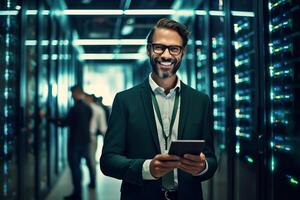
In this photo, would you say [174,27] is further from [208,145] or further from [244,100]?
[244,100]

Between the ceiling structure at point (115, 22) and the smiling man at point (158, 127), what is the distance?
17.2 ft

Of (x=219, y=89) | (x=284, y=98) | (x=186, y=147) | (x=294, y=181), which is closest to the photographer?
(x=186, y=147)

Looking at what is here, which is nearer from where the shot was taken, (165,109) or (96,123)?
(165,109)

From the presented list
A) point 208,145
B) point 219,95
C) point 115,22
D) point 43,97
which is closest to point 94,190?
point 43,97

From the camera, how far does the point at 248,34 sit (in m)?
4.52

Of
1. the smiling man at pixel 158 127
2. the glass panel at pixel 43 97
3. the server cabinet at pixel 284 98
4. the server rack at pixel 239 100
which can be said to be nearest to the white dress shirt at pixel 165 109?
the smiling man at pixel 158 127

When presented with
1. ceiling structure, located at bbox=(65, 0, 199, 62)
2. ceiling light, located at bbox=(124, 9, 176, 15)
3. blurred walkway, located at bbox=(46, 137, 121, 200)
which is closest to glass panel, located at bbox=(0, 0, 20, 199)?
blurred walkway, located at bbox=(46, 137, 121, 200)

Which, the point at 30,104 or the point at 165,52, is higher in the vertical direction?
the point at 165,52

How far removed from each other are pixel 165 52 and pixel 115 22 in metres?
8.38

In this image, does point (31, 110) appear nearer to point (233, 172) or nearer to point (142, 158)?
point (233, 172)

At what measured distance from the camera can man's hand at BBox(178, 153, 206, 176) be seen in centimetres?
190

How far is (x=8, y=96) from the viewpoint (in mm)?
4523

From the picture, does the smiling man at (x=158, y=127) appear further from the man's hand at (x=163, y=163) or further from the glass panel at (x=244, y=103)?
the glass panel at (x=244, y=103)

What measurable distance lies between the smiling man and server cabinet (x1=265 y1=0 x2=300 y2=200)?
48.1 inches
